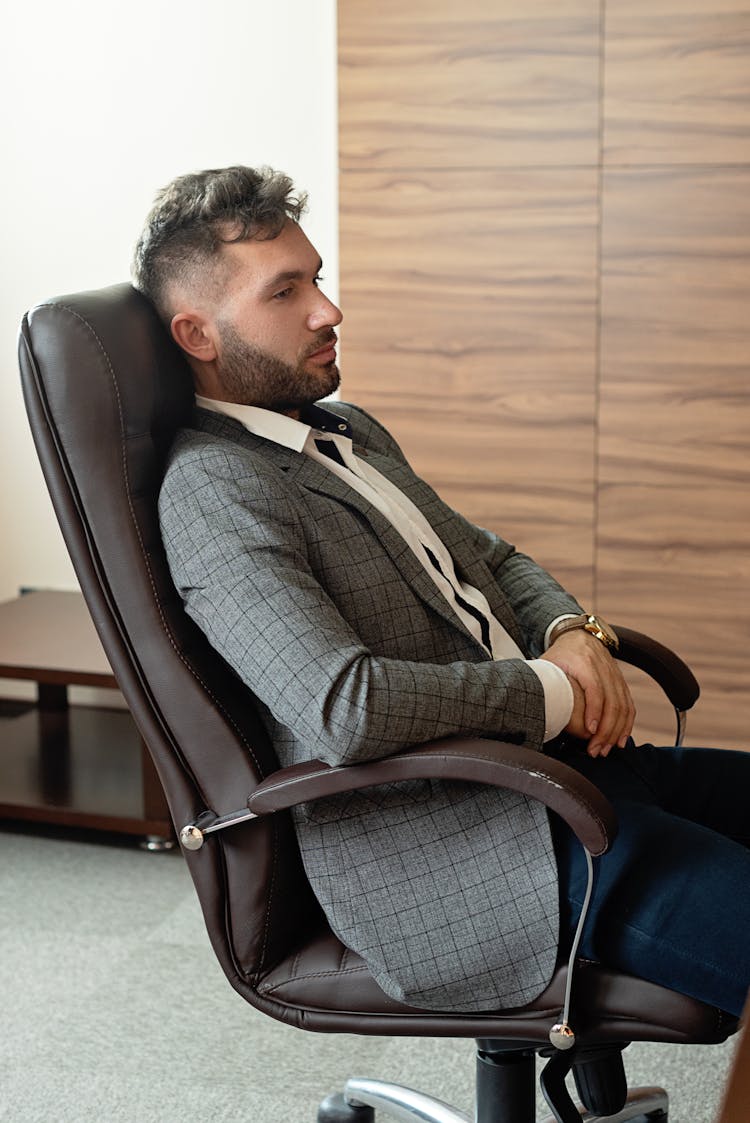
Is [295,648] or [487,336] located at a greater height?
[487,336]

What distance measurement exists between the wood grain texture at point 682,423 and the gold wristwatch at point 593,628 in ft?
3.94

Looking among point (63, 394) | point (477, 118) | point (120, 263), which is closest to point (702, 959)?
point (63, 394)

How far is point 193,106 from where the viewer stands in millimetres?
3461

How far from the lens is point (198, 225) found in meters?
1.67

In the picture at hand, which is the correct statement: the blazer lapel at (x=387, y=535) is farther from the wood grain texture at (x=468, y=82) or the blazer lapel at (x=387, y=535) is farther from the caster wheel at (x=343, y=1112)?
the wood grain texture at (x=468, y=82)

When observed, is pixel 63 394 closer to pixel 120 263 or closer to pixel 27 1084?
pixel 27 1084

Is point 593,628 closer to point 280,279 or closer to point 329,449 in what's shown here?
point 329,449

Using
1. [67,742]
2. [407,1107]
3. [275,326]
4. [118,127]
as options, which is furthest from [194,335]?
[118,127]

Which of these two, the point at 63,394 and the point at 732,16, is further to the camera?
the point at 732,16

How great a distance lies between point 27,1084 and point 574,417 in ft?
5.87

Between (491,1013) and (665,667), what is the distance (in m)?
0.60

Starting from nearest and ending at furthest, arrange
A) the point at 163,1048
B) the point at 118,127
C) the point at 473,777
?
the point at 473,777 → the point at 163,1048 → the point at 118,127

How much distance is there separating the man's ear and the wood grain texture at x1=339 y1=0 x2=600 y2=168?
4.73 feet

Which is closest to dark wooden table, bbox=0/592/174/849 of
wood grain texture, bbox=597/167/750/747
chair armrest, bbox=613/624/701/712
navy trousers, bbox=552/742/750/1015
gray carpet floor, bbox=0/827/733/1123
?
gray carpet floor, bbox=0/827/733/1123
